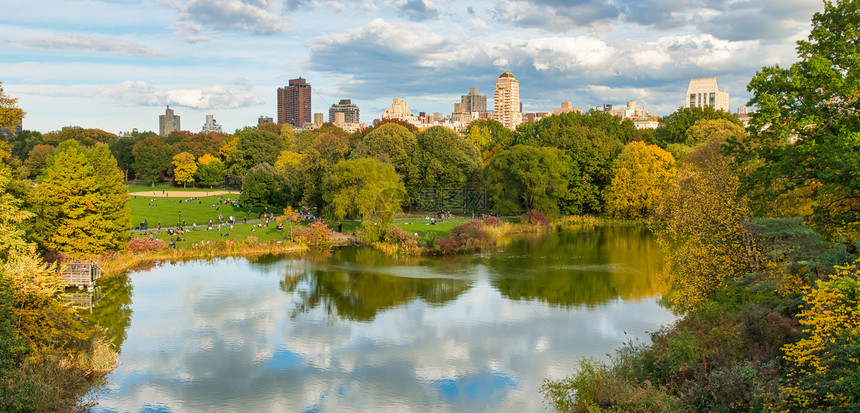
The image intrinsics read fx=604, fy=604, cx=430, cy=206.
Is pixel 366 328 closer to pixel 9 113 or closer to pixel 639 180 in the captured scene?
pixel 9 113

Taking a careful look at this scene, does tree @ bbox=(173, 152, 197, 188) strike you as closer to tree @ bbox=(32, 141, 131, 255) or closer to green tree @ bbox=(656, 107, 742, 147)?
tree @ bbox=(32, 141, 131, 255)

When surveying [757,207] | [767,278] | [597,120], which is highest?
[597,120]

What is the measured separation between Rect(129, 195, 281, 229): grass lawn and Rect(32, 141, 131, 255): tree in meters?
12.5

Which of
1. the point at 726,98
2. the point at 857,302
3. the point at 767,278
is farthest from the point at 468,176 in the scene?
the point at 726,98

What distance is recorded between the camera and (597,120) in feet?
211

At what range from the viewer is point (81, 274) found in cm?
2705

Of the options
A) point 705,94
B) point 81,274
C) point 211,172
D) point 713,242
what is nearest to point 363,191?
point 81,274

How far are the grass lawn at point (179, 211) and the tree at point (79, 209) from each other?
12510mm

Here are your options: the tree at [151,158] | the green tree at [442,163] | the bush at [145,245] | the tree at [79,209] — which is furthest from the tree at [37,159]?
the tree at [79,209]

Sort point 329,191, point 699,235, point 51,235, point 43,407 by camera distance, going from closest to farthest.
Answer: point 43,407, point 699,235, point 51,235, point 329,191

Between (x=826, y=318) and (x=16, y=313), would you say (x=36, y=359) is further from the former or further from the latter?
(x=826, y=318)

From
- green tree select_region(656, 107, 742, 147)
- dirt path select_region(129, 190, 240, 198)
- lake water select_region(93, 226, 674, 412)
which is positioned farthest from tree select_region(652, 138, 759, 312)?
dirt path select_region(129, 190, 240, 198)

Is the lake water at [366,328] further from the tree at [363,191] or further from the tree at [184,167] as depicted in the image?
the tree at [184,167]

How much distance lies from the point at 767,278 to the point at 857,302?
4.14 meters
